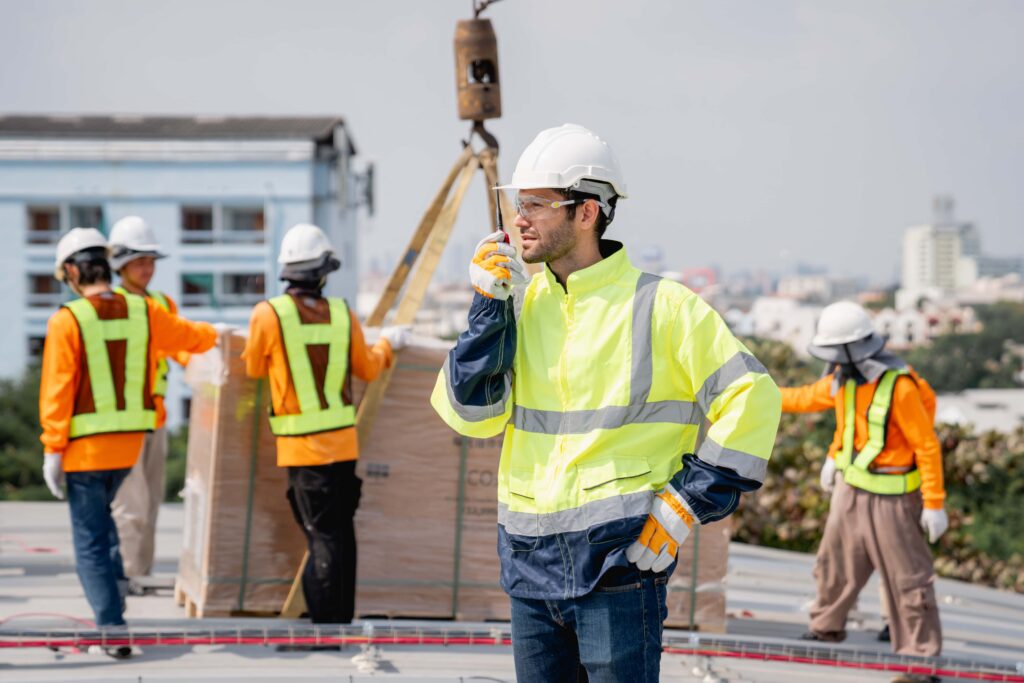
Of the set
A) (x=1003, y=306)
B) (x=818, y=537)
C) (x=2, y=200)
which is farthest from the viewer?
(x=1003, y=306)

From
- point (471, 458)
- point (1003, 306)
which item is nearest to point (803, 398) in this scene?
point (471, 458)

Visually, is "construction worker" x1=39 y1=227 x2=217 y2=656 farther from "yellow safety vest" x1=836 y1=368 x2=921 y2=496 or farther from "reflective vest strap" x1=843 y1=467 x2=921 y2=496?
"reflective vest strap" x1=843 y1=467 x2=921 y2=496

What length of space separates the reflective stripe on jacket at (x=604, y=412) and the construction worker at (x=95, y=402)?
2.84 metres

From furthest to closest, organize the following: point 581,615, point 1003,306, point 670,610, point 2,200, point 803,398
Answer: point 1003,306
point 2,200
point 803,398
point 670,610
point 581,615

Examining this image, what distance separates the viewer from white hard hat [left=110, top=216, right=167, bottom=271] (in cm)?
650

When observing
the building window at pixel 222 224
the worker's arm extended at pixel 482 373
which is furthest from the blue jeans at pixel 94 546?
the building window at pixel 222 224

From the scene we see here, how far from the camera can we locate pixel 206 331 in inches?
221

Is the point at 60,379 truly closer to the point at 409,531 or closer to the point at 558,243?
the point at 409,531

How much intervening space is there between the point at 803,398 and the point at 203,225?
127 ft

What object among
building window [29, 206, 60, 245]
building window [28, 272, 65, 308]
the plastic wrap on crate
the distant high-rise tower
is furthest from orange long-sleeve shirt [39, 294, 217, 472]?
the distant high-rise tower

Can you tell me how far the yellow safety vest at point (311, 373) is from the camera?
17.8 ft

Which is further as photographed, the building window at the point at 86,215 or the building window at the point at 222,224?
the building window at the point at 86,215

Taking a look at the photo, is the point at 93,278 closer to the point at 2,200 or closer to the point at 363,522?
the point at 363,522

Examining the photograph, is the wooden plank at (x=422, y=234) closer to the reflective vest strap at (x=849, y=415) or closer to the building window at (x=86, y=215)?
the reflective vest strap at (x=849, y=415)
